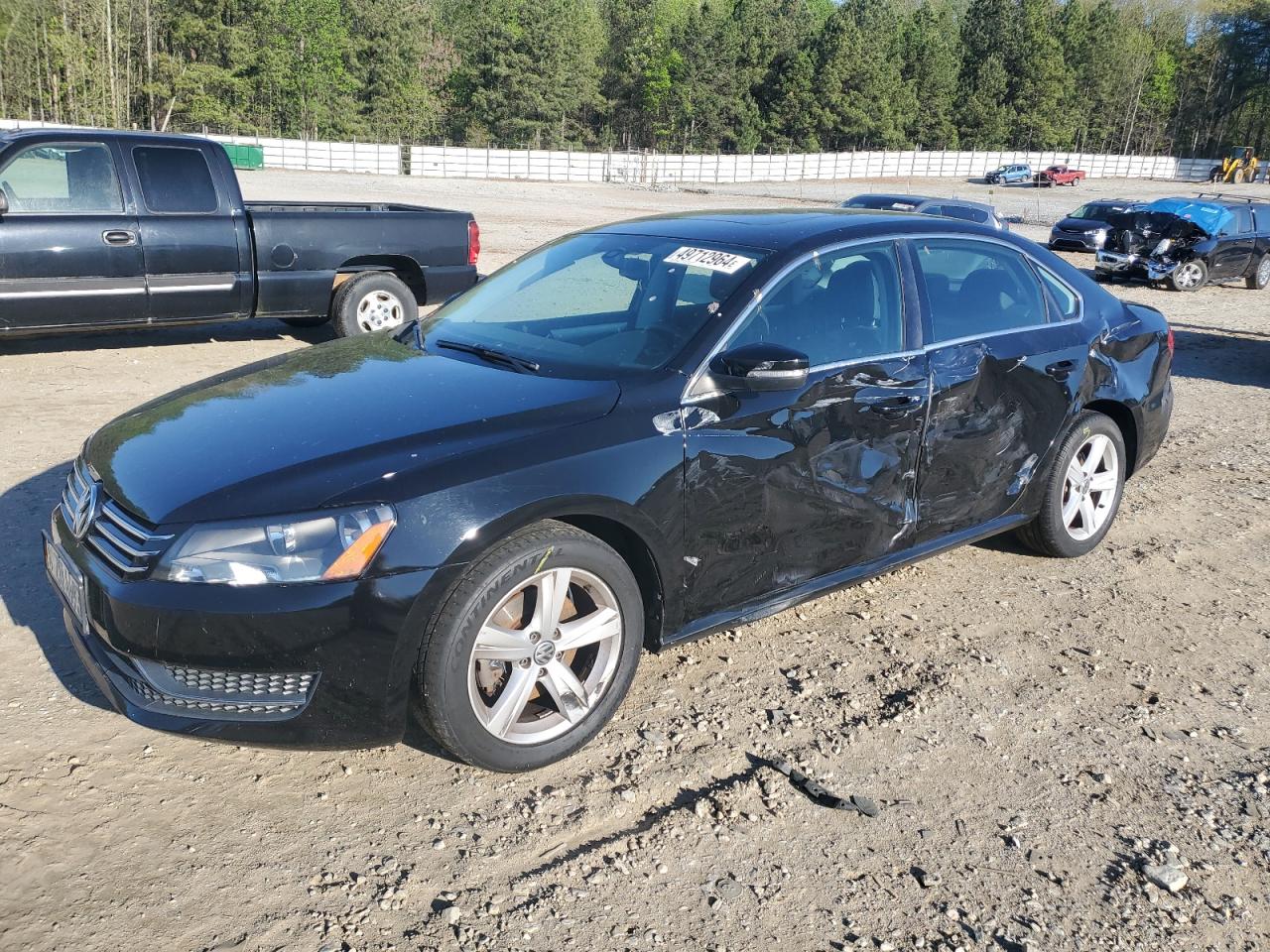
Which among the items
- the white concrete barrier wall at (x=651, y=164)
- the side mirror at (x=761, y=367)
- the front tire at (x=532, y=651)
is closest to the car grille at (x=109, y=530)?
the front tire at (x=532, y=651)

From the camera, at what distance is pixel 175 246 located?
8.20 metres

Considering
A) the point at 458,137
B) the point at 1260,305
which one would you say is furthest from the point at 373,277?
the point at 458,137

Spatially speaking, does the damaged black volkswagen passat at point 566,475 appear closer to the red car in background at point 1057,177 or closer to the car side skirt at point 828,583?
the car side skirt at point 828,583

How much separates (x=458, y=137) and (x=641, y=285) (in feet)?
287

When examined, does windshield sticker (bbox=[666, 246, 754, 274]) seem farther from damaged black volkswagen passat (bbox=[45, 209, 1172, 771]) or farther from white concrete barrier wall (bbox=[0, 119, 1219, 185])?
white concrete barrier wall (bbox=[0, 119, 1219, 185])

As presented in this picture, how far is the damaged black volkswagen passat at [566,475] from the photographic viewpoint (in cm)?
289

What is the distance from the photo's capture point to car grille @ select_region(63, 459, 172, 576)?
9.62ft

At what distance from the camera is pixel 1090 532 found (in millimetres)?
5168

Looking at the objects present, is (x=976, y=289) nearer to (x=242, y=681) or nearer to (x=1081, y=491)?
(x=1081, y=491)

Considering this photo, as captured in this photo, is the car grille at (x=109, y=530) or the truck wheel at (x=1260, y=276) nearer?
the car grille at (x=109, y=530)

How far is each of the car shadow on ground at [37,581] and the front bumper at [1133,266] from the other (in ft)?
57.1

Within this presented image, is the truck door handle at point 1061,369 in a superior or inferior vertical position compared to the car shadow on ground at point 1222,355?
superior

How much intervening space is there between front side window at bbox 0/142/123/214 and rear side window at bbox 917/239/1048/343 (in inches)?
257

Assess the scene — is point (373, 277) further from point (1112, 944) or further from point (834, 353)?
point (1112, 944)
